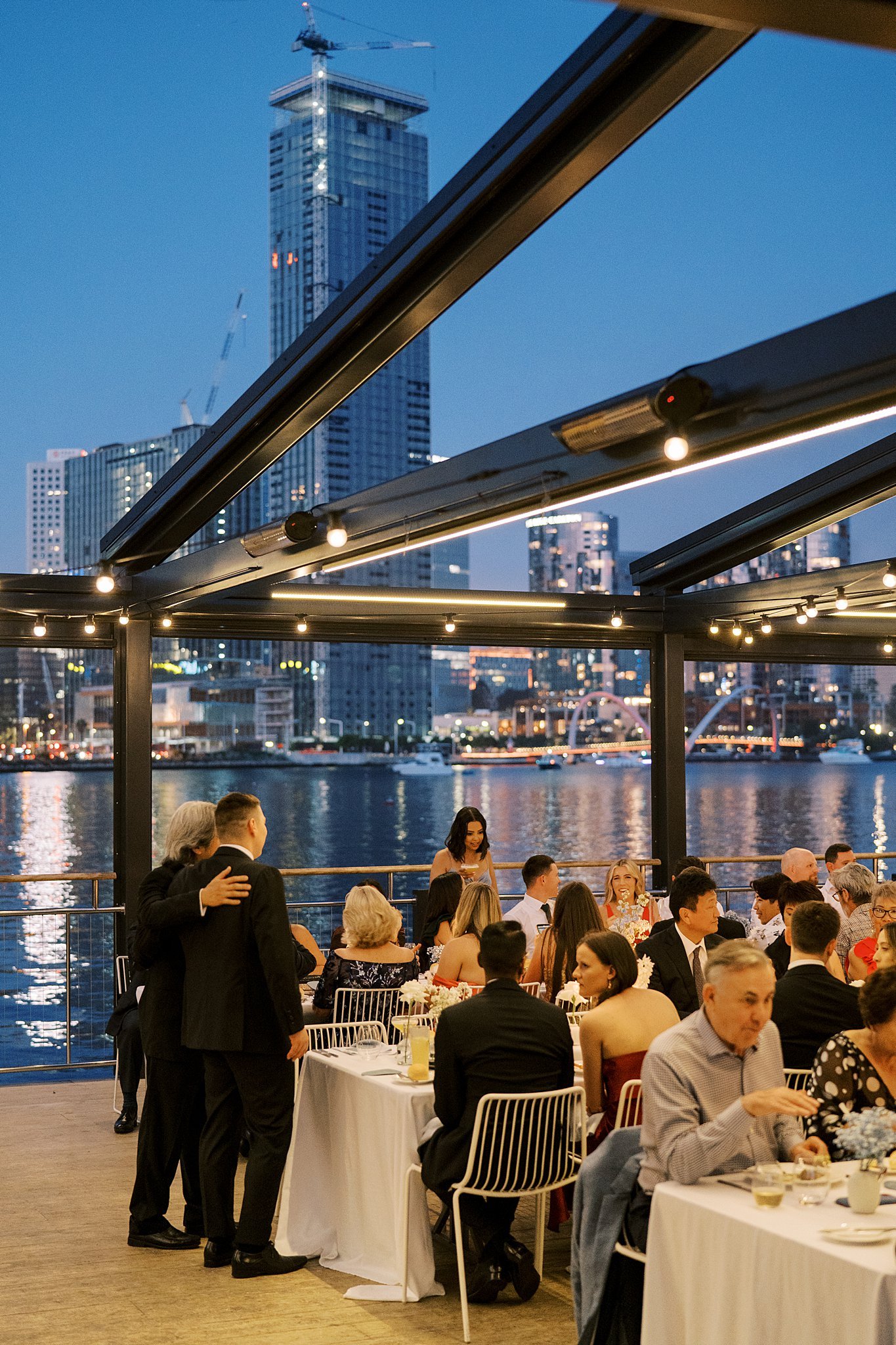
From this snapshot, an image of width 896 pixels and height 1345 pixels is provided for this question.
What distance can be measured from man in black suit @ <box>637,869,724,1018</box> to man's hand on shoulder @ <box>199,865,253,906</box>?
6.05 feet

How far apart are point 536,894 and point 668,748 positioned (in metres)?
3.37

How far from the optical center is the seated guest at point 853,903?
6617mm

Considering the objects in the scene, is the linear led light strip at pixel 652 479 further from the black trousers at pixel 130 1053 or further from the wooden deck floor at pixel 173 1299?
the wooden deck floor at pixel 173 1299

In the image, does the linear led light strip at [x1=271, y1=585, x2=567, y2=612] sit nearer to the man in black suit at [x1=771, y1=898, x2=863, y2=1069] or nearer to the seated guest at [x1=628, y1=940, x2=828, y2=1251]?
the man in black suit at [x1=771, y1=898, x2=863, y2=1069]

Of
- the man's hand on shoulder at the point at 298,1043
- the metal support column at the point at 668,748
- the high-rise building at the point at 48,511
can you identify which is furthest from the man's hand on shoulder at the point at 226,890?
the high-rise building at the point at 48,511

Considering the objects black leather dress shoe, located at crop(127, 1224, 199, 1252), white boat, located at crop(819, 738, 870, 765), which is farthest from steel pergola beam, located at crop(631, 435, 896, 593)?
white boat, located at crop(819, 738, 870, 765)

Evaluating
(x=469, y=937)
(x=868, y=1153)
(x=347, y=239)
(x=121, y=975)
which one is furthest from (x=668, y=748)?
(x=868, y=1153)

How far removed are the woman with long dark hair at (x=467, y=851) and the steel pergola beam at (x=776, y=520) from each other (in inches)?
90.8

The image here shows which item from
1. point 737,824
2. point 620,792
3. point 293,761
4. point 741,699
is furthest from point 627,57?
point 620,792

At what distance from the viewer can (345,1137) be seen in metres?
4.80

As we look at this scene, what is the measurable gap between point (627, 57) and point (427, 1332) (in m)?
3.82

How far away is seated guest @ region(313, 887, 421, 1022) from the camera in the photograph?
5.40 metres

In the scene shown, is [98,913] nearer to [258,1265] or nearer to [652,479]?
[258,1265]

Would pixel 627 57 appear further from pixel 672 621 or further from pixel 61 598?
pixel 672 621
